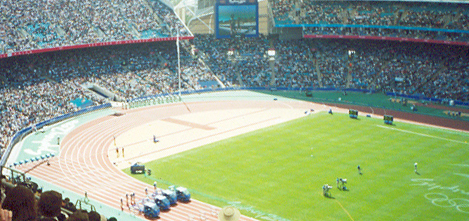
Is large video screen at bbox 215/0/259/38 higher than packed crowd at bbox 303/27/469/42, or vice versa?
large video screen at bbox 215/0/259/38

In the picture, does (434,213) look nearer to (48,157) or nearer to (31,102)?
(48,157)

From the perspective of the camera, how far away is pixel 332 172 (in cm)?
4106

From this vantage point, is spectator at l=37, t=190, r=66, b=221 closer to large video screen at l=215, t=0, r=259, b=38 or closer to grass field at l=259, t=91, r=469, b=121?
grass field at l=259, t=91, r=469, b=121

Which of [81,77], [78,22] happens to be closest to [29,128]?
[81,77]

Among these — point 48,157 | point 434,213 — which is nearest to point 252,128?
point 48,157

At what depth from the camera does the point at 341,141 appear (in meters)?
50.8

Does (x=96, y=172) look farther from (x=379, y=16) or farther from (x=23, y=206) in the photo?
(x=379, y=16)

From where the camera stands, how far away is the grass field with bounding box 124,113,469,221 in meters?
33.8

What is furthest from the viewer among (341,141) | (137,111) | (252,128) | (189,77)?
(189,77)

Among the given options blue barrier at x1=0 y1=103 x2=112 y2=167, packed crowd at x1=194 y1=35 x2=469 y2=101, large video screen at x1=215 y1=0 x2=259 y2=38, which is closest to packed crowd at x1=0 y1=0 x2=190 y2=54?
large video screen at x1=215 y1=0 x2=259 y2=38

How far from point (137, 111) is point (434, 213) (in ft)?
143

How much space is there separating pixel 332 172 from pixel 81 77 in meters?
43.6

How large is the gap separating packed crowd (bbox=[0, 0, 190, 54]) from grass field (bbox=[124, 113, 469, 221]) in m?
30.7

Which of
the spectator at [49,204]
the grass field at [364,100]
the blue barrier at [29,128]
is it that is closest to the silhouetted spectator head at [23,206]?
the spectator at [49,204]
